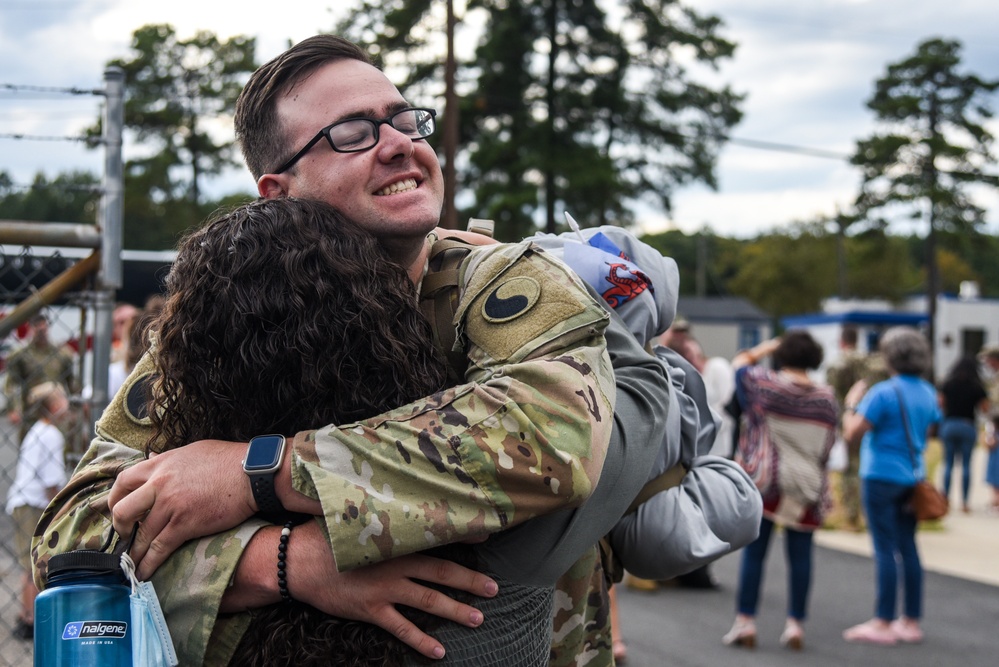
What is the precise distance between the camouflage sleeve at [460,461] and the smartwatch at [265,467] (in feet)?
0.11

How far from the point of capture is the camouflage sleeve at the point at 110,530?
4.71 ft

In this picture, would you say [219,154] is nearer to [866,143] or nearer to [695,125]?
[695,125]

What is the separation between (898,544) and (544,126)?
16986 millimetres

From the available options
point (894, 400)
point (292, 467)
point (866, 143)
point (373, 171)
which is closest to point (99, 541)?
point (292, 467)

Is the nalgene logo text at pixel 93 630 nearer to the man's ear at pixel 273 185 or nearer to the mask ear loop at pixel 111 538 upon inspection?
the mask ear loop at pixel 111 538

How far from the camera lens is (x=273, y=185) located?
191cm

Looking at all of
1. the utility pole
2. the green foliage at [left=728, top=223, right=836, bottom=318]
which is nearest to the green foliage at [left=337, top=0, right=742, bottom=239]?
the utility pole

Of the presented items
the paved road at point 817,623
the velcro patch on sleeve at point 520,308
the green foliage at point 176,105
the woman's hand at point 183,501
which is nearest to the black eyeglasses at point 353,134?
the velcro patch on sleeve at point 520,308

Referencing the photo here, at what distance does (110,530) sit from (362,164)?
768mm

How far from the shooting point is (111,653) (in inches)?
55.7

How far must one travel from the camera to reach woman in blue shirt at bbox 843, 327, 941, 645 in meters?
6.68

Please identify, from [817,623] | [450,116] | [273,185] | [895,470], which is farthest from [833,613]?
[450,116]

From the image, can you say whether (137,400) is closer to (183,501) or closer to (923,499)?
(183,501)

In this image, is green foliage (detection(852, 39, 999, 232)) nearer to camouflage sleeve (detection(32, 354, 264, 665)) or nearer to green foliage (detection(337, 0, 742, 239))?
green foliage (detection(337, 0, 742, 239))
